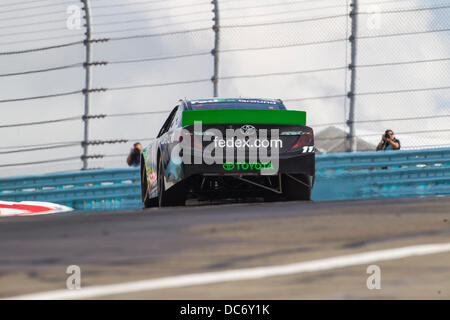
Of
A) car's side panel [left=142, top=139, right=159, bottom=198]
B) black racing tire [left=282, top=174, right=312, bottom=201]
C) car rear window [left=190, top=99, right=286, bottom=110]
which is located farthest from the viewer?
car's side panel [left=142, top=139, right=159, bottom=198]

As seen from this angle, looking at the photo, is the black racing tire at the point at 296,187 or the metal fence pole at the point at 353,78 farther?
the metal fence pole at the point at 353,78

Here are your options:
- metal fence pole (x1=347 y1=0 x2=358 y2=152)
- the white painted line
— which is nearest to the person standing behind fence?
metal fence pole (x1=347 y1=0 x2=358 y2=152)

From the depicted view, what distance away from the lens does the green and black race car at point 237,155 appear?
8273mm

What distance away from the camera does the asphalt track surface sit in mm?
3645

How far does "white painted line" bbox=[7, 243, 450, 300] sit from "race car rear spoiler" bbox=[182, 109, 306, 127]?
153 inches

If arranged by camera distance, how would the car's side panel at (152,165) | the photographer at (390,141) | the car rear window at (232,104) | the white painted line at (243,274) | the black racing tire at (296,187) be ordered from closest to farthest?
the white painted line at (243,274) < the black racing tire at (296,187) < the car rear window at (232,104) < the car's side panel at (152,165) < the photographer at (390,141)

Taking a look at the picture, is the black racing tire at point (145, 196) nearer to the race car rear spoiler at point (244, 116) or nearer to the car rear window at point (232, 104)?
the car rear window at point (232, 104)

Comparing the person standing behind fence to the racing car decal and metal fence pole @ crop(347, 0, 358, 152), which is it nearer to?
Result: the racing car decal

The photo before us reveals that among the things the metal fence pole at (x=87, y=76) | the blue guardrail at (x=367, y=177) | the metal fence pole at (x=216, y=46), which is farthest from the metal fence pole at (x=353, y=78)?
the metal fence pole at (x=87, y=76)
